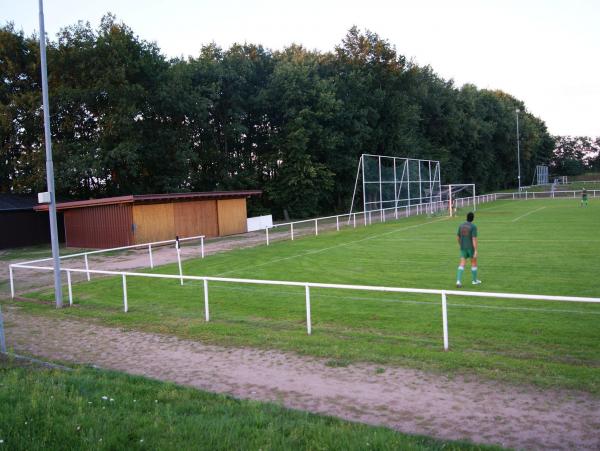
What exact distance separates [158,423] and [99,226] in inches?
1050

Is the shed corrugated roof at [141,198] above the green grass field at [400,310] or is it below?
above

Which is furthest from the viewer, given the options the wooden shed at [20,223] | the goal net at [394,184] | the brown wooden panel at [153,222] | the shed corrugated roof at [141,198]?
the goal net at [394,184]

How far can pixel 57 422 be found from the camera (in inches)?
199

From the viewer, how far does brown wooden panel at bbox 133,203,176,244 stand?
2888 cm

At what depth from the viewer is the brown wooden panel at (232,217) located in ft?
113

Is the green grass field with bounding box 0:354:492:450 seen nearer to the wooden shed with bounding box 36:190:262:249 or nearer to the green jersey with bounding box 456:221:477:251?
the green jersey with bounding box 456:221:477:251

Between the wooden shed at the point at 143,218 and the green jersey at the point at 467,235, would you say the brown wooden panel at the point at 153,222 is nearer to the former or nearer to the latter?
the wooden shed at the point at 143,218

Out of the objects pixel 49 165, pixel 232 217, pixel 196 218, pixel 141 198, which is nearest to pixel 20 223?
pixel 141 198

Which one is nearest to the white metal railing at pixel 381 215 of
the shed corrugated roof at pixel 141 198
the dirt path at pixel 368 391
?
the shed corrugated roof at pixel 141 198

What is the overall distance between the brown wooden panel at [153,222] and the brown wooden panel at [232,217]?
13.3 ft

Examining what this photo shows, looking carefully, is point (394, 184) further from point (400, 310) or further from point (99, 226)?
point (400, 310)

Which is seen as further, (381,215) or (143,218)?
(381,215)

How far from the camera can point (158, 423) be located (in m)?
5.10

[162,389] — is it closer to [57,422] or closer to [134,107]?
[57,422]
